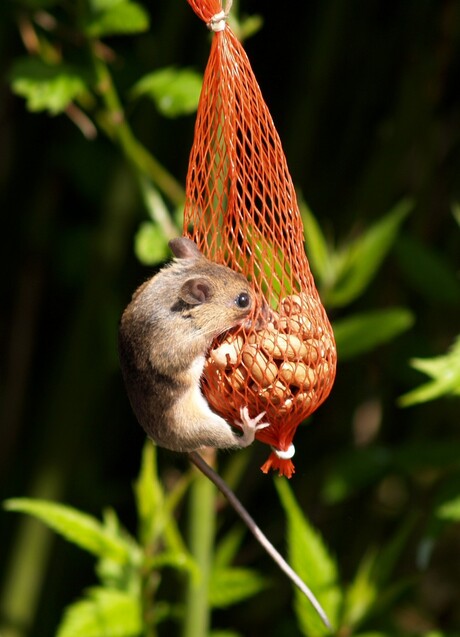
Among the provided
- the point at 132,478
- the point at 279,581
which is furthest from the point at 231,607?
the point at 132,478

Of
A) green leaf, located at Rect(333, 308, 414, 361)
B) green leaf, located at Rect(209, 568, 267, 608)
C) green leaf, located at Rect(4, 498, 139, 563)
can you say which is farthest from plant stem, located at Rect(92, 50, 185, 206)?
green leaf, located at Rect(209, 568, 267, 608)

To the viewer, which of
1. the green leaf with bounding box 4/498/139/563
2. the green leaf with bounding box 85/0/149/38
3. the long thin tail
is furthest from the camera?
the green leaf with bounding box 85/0/149/38

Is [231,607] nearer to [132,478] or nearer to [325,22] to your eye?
[132,478]

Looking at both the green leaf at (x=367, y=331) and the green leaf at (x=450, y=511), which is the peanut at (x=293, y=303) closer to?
the green leaf at (x=367, y=331)

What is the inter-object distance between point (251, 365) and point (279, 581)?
152 centimetres

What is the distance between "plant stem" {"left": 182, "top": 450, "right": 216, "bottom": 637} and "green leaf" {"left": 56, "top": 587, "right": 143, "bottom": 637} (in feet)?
0.43

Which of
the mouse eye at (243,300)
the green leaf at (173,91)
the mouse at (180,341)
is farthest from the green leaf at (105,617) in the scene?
the green leaf at (173,91)

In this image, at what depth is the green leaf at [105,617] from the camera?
2.03 m

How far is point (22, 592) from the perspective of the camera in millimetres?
2807

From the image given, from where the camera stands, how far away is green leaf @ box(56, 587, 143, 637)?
2.03 m

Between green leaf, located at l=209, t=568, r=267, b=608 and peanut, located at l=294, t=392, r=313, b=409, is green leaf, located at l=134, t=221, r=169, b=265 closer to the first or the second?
peanut, located at l=294, t=392, r=313, b=409

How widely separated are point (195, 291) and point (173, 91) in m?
0.51

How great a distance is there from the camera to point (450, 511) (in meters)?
1.92

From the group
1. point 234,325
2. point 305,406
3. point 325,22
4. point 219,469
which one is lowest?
point 219,469
